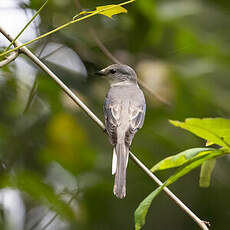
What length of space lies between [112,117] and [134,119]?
227mm

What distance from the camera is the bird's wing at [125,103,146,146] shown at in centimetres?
440

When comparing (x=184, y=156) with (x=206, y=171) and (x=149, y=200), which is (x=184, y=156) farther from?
(x=206, y=171)

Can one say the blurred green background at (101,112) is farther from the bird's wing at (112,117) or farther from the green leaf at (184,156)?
the green leaf at (184,156)

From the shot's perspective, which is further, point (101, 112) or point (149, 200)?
point (101, 112)

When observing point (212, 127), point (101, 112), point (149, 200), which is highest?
point (212, 127)

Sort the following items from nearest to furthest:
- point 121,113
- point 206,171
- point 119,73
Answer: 1. point 206,171
2. point 121,113
3. point 119,73

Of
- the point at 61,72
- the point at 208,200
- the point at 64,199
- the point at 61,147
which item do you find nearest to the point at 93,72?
the point at 61,72

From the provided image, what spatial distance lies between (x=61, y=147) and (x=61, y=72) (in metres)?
0.96

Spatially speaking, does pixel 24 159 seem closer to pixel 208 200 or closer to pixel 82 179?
pixel 82 179

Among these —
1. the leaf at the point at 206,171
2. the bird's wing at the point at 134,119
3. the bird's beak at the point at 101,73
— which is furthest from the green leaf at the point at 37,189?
the leaf at the point at 206,171

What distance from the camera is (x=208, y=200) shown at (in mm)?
6191

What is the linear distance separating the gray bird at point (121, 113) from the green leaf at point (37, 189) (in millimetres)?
721

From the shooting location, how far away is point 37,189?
13.6 feet

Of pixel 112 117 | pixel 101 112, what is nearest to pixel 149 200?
pixel 112 117
